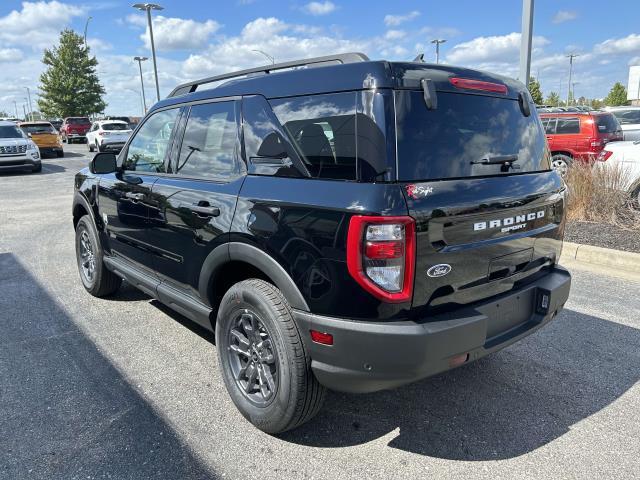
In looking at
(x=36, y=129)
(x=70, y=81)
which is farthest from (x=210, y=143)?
(x=70, y=81)

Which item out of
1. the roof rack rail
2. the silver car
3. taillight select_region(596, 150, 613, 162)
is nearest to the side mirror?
the roof rack rail

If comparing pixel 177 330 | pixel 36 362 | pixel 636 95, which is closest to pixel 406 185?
pixel 177 330

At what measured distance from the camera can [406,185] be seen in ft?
7.28

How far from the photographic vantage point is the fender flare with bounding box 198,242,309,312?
2432mm

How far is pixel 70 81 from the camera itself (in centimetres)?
4297

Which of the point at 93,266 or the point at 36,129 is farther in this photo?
the point at 36,129

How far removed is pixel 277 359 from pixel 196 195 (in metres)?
1.18

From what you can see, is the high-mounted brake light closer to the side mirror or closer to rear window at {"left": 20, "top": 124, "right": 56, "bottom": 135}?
the side mirror

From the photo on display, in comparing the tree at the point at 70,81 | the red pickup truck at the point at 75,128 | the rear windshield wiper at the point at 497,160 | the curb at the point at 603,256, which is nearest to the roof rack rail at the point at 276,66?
the rear windshield wiper at the point at 497,160

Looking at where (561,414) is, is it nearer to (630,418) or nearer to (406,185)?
(630,418)

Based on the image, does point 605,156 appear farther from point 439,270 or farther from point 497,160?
point 439,270

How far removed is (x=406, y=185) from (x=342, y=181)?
298mm

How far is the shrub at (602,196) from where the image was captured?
7246 mm

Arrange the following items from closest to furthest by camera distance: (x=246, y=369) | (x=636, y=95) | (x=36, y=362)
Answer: (x=246, y=369) < (x=36, y=362) < (x=636, y=95)
